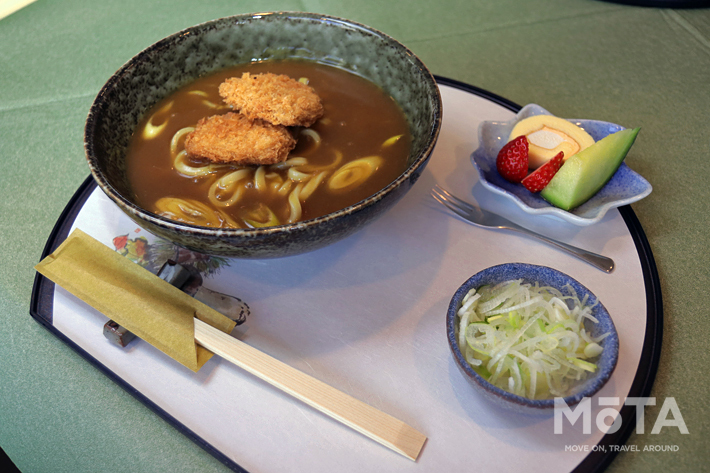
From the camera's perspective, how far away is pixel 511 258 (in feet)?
4.74

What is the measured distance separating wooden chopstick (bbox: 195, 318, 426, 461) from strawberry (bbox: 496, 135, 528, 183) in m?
0.94

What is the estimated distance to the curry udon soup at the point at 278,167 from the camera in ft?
4.73

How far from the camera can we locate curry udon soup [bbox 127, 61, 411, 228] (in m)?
1.44

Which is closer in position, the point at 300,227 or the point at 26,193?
the point at 300,227

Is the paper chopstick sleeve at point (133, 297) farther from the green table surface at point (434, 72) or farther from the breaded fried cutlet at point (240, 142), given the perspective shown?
the breaded fried cutlet at point (240, 142)

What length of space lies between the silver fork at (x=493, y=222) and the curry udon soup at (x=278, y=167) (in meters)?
0.20

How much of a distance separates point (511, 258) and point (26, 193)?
5.81 ft

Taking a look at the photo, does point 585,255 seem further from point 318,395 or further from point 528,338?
point 318,395

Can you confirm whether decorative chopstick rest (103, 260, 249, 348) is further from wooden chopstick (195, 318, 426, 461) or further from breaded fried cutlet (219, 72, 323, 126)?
breaded fried cutlet (219, 72, 323, 126)

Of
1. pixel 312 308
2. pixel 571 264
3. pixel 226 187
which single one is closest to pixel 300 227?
pixel 312 308

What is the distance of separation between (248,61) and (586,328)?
157 cm

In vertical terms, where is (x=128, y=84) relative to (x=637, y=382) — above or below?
above

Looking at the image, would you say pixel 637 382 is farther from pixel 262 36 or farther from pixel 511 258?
pixel 262 36

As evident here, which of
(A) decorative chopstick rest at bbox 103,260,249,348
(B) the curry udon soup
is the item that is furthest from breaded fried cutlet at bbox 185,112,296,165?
(A) decorative chopstick rest at bbox 103,260,249,348
